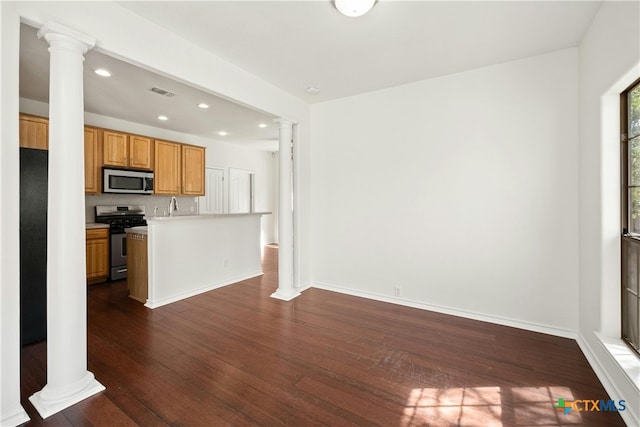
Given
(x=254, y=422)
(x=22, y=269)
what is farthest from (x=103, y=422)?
(x=22, y=269)

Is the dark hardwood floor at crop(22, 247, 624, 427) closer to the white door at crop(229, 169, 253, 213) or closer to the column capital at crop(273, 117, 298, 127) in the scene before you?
the column capital at crop(273, 117, 298, 127)

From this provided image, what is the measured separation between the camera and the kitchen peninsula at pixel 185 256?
141 inches

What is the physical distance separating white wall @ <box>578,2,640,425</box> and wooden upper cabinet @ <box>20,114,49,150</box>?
19.2 feet

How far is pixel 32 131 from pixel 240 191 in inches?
175

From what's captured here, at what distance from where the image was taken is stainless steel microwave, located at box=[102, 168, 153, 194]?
15.3ft

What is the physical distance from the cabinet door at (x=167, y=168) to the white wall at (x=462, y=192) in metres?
3.09

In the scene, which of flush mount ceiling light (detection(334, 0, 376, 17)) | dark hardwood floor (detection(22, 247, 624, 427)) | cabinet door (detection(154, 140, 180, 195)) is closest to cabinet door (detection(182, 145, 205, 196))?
cabinet door (detection(154, 140, 180, 195))

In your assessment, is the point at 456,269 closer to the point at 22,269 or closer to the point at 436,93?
the point at 436,93

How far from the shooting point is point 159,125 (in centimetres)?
556

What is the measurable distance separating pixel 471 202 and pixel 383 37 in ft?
6.38

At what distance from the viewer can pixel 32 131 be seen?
146 inches

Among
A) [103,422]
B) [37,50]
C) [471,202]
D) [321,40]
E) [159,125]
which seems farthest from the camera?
[159,125]

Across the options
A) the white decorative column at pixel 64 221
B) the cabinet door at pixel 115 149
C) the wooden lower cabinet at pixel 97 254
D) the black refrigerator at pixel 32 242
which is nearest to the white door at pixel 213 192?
the cabinet door at pixel 115 149

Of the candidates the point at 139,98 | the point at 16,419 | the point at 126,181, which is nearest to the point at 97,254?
the point at 126,181
